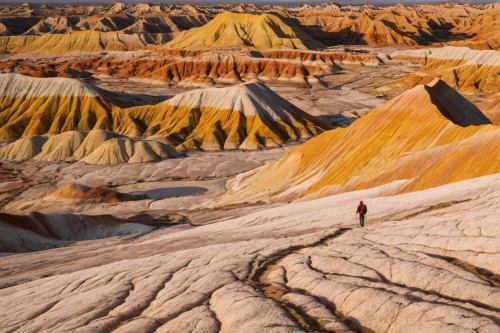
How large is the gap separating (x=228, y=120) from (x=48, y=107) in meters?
38.6

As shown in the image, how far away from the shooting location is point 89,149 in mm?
86125

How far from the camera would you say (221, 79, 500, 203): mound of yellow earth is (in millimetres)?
33094

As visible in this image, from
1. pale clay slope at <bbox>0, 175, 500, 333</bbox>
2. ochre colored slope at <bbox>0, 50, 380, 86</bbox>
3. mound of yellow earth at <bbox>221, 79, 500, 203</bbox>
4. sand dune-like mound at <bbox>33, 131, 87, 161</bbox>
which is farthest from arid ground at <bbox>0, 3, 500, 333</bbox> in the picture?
ochre colored slope at <bbox>0, 50, 380, 86</bbox>

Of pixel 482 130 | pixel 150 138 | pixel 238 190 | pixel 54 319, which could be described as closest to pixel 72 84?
pixel 150 138

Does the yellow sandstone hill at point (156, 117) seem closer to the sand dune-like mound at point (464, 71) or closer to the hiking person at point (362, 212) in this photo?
the sand dune-like mound at point (464, 71)

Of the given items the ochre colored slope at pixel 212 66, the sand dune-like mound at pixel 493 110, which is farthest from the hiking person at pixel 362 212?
the ochre colored slope at pixel 212 66

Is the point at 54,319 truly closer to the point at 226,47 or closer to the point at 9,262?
the point at 9,262

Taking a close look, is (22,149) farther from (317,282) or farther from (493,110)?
(317,282)

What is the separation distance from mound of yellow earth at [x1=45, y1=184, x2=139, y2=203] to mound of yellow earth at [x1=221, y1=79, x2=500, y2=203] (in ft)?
46.7

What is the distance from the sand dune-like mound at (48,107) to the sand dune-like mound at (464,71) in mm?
79755

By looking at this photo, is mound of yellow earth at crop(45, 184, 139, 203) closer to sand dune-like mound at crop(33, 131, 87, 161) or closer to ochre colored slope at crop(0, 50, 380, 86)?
sand dune-like mound at crop(33, 131, 87, 161)

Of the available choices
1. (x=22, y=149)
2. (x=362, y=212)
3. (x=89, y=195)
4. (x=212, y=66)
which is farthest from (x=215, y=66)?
(x=362, y=212)

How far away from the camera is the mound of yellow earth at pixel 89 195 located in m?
60.9

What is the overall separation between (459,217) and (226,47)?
597ft
